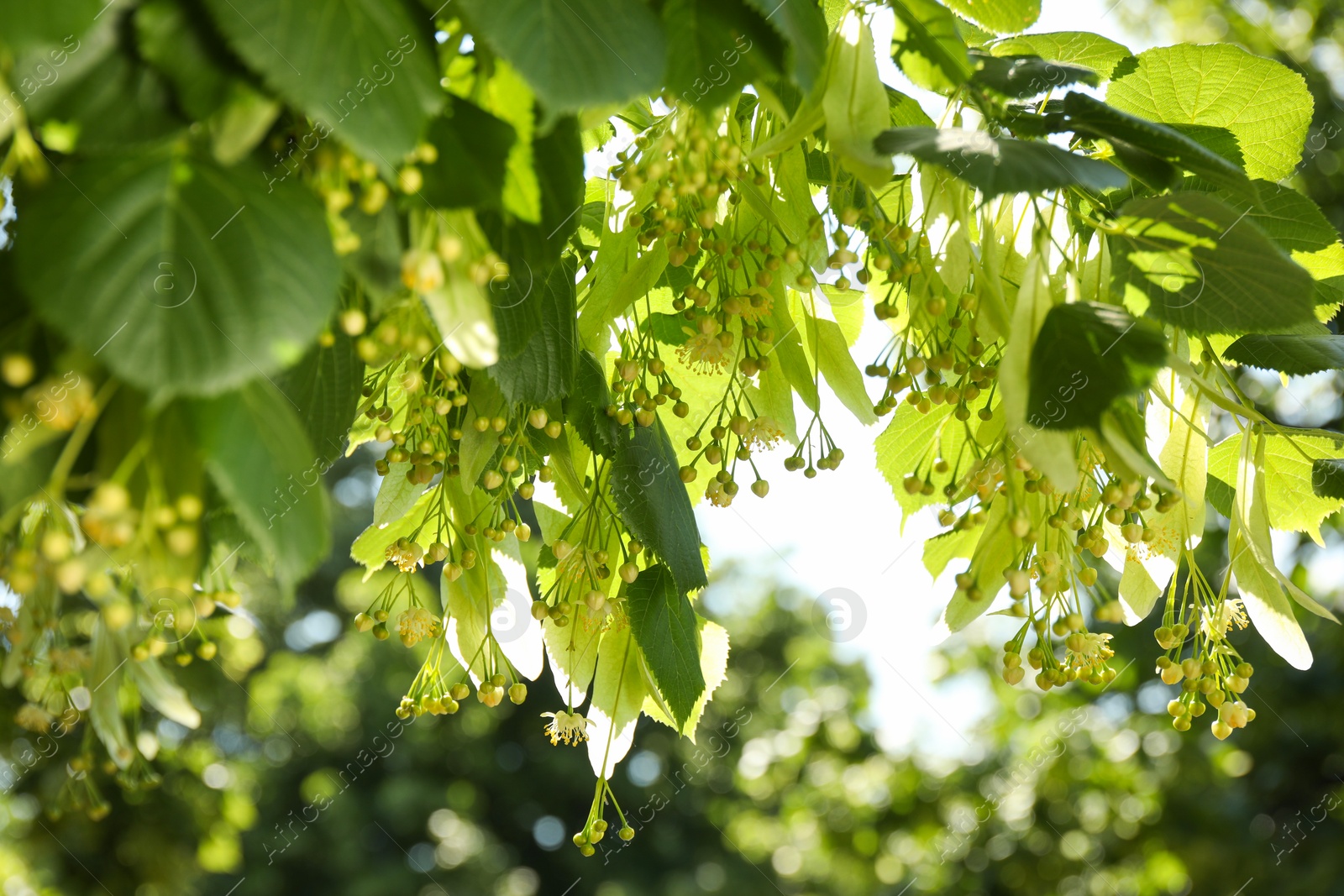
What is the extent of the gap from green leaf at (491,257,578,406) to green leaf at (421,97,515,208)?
0.25 m

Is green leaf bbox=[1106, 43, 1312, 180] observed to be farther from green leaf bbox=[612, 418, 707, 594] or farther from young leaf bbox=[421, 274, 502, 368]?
young leaf bbox=[421, 274, 502, 368]

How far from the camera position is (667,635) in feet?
2.84

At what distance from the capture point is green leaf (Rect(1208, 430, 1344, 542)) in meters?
0.88

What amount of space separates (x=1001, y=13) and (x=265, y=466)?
0.67 m

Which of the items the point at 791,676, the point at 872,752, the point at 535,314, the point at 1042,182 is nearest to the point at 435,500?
the point at 535,314

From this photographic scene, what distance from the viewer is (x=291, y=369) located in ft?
2.06

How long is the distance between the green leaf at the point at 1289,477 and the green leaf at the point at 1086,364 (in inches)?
15.6

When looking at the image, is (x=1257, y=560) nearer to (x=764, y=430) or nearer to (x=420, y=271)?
(x=764, y=430)

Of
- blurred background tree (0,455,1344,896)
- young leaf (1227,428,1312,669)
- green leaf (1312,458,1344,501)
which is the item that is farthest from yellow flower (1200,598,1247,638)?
blurred background tree (0,455,1344,896)

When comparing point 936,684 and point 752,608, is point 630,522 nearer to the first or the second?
point 936,684

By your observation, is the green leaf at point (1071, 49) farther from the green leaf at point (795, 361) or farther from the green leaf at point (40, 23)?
the green leaf at point (40, 23)

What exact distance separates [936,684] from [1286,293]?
756 centimetres

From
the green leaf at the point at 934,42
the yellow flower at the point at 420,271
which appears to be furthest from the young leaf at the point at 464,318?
the green leaf at the point at 934,42

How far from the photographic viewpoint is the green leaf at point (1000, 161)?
58 cm
